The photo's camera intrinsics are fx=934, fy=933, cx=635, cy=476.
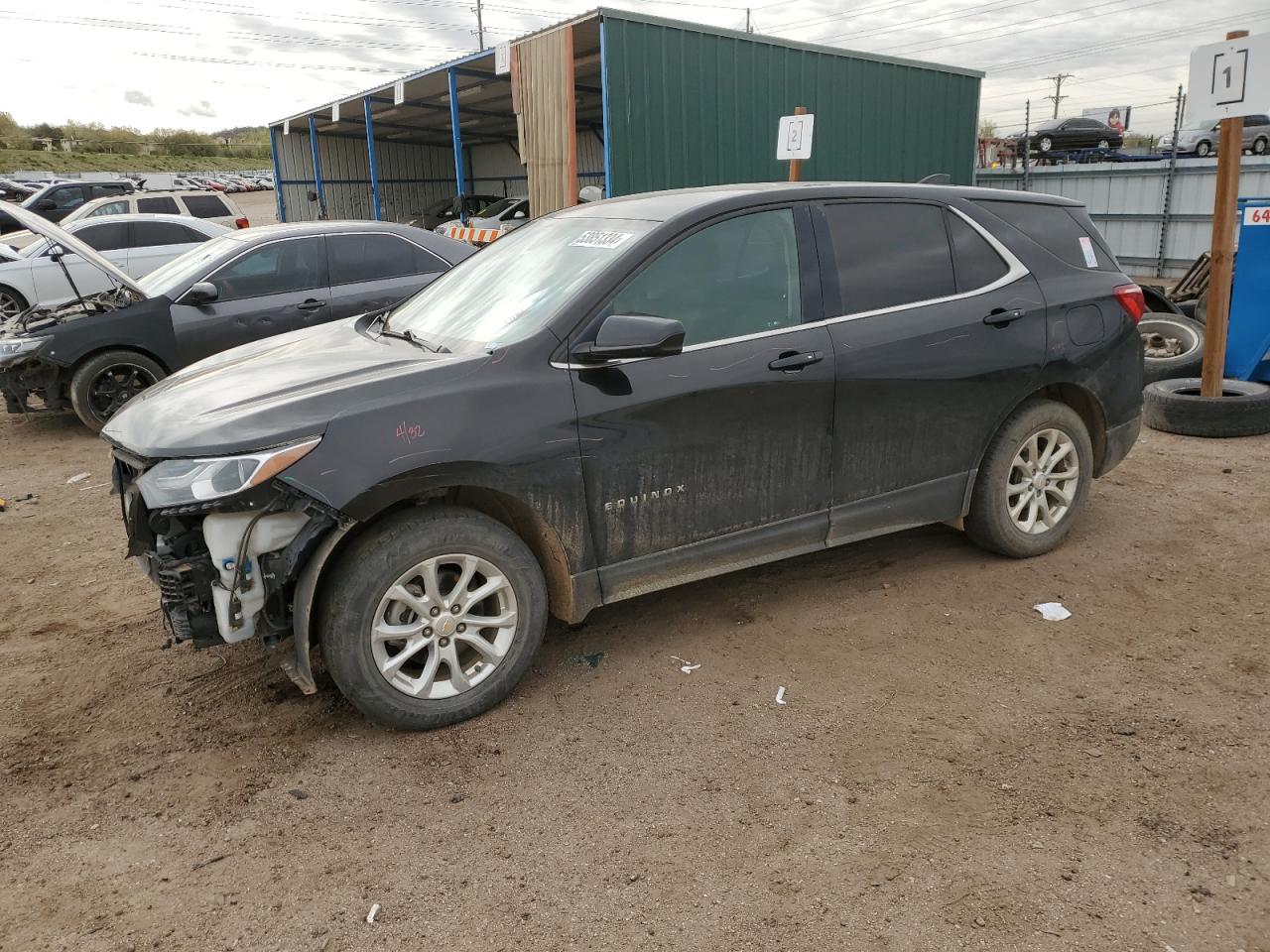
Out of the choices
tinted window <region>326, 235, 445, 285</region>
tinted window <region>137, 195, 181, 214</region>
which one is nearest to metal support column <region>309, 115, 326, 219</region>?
tinted window <region>137, 195, 181, 214</region>

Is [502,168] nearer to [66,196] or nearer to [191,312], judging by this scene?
[66,196]

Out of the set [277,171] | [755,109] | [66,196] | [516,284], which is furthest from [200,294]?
[277,171]

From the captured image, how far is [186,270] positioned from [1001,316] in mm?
6696

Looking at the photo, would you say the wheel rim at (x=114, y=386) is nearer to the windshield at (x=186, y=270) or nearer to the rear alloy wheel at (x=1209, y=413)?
the windshield at (x=186, y=270)

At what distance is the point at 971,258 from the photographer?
4.21 m

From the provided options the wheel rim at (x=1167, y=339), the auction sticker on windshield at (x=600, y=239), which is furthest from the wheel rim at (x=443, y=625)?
the wheel rim at (x=1167, y=339)

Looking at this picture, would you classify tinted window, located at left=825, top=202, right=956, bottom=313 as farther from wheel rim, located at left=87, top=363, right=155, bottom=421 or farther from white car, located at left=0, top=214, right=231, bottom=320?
white car, located at left=0, top=214, right=231, bottom=320

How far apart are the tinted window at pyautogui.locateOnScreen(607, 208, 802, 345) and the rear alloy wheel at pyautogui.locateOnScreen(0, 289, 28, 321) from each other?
433 inches

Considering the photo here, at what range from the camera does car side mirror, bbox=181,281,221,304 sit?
7488 millimetres

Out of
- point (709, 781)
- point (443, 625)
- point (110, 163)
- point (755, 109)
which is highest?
point (110, 163)

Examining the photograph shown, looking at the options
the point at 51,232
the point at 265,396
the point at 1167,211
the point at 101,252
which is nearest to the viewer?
the point at 265,396

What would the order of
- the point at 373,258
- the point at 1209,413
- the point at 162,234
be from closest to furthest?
the point at 1209,413 < the point at 373,258 < the point at 162,234

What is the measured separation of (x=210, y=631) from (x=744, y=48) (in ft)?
44.9

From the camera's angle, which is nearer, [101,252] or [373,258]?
[373,258]
